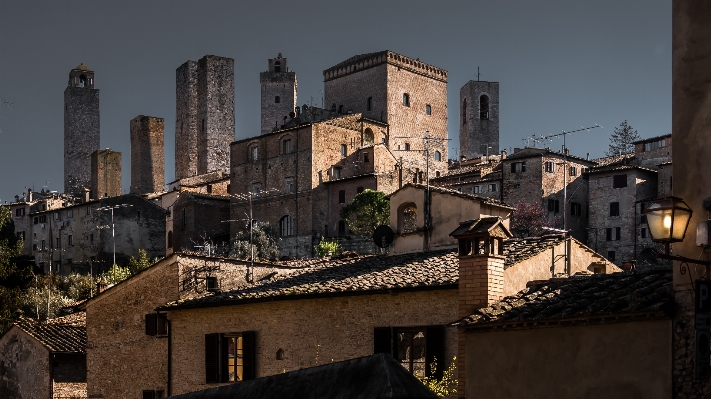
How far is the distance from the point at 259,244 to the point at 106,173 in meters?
29.9

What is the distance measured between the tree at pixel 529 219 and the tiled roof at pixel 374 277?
35302 millimetres

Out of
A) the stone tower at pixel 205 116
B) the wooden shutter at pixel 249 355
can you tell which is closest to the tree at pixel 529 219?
the stone tower at pixel 205 116

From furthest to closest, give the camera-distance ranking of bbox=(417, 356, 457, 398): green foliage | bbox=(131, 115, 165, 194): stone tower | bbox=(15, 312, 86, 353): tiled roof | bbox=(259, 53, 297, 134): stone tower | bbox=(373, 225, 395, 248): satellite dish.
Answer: bbox=(259, 53, 297, 134): stone tower
bbox=(131, 115, 165, 194): stone tower
bbox=(15, 312, 86, 353): tiled roof
bbox=(373, 225, 395, 248): satellite dish
bbox=(417, 356, 457, 398): green foliage

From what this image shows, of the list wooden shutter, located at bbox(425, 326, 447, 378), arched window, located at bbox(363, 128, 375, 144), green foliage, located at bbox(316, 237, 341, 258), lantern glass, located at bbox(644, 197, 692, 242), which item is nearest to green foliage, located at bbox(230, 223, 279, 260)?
green foliage, located at bbox(316, 237, 341, 258)

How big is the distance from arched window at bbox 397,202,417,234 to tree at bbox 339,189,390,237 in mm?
31506

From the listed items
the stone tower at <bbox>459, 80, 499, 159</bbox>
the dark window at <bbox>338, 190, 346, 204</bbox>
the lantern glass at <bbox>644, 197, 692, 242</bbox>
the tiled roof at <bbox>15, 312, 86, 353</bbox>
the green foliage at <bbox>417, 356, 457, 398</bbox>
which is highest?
the stone tower at <bbox>459, 80, 499, 159</bbox>

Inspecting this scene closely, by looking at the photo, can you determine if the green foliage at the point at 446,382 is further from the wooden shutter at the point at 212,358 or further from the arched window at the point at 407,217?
the arched window at the point at 407,217

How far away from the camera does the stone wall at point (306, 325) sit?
20.8m

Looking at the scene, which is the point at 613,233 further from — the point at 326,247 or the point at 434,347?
the point at 434,347

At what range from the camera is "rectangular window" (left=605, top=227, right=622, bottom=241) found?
6256 cm

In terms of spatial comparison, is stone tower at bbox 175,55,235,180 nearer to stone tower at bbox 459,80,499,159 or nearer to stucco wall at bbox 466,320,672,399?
stone tower at bbox 459,80,499,159

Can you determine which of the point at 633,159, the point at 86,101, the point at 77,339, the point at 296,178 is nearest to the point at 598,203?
the point at 633,159

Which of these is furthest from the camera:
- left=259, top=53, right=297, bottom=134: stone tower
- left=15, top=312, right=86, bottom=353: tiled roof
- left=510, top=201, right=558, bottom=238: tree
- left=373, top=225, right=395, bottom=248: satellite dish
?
left=259, top=53, right=297, bottom=134: stone tower

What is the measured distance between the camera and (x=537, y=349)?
1435cm
